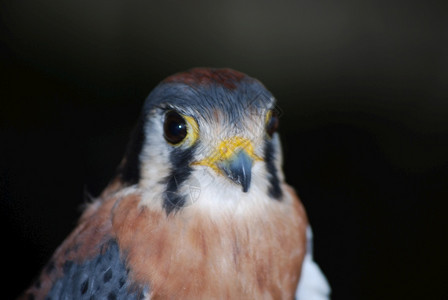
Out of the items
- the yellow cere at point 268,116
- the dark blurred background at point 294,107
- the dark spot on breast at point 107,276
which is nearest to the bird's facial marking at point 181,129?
the yellow cere at point 268,116

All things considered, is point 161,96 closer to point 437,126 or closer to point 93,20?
point 93,20

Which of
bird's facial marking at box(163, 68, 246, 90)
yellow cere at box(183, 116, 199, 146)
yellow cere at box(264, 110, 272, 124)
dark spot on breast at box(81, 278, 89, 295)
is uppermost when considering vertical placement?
bird's facial marking at box(163, 68, 246, 90)

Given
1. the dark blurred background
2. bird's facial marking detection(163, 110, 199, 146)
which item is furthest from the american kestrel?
the dark blurred background

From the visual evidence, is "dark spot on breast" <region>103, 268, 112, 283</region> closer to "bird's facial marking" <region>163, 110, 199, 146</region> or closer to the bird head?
the bird head

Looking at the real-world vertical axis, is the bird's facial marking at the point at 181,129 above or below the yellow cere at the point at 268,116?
below

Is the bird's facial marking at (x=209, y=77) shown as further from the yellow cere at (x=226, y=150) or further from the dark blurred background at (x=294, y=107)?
the dark blurred background at (x=294, y=107)

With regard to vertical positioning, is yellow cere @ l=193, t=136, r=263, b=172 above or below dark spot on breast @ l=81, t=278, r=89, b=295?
above
